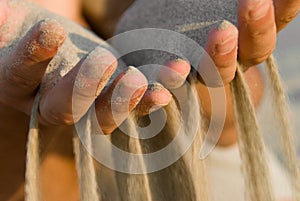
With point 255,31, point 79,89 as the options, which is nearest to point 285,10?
point 255,31

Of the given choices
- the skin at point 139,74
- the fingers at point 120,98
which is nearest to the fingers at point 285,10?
the skin at point 139,74

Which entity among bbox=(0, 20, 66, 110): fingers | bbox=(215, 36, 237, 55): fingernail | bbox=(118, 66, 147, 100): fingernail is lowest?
bbox=(215, 36, 237, 55): fingernail

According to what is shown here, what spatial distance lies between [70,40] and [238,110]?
0.14 metres

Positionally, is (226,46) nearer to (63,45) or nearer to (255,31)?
(255,31)

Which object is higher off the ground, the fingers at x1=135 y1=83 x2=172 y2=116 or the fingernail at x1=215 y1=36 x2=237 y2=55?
the fingernail at x1=215 y1=36 x2=237 y2=55

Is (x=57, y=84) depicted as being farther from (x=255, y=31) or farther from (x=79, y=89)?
(x=255, y=31)

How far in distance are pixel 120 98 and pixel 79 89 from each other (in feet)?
0.08

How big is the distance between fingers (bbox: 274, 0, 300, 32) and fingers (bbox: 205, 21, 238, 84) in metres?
0.05

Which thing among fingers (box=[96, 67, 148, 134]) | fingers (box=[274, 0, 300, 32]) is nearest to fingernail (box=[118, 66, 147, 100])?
fingers (box=[96, 67, 148, 134])

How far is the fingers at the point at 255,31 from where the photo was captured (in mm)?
356

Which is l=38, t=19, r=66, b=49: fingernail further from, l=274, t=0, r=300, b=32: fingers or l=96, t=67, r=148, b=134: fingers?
l=274, t=0, r=300, b=32: fingers

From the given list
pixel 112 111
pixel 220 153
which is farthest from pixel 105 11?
pixel 112 111

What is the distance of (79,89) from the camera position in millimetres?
350

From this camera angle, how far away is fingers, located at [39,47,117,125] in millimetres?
346
